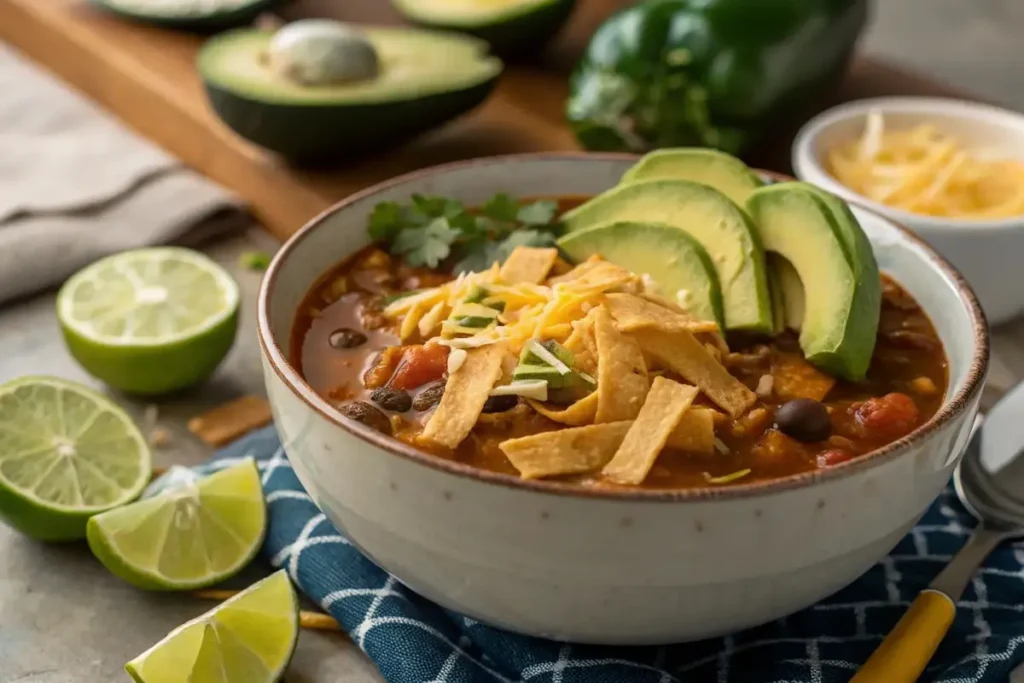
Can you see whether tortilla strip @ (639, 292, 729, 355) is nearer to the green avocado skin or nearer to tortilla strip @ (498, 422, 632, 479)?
tortilla strip @ (498, 422, 632, 479)

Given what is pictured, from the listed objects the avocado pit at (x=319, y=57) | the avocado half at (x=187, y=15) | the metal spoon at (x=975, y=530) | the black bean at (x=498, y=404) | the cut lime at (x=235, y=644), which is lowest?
the avocado half at (x=187, y=15)

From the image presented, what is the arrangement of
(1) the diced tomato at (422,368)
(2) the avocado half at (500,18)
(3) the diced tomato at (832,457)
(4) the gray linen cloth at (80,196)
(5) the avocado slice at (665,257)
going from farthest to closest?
(2) the avocado half at (500,18) → (4) the gray linen cloth at (80,196) → (5) the avocado slice at (665,257) → (1) the diced tomato at (422,368) → (3) the diced tomato at (832,457)

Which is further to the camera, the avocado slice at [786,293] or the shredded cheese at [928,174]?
the shredded cheese at [928,174]

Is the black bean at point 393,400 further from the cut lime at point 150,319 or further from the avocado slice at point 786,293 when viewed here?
the cut lime at point 150,319

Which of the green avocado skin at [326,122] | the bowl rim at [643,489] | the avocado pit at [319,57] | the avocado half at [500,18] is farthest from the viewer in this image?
the avocado half at [500,18]

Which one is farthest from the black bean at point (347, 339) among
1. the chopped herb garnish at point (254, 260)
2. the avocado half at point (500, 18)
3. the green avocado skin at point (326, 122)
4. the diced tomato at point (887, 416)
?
the avocado half at point (500, 18)

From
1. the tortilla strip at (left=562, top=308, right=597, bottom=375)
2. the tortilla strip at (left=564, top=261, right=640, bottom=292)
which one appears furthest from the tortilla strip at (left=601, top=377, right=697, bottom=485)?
the tortilla strip at (left=564, top=261, right=640, bottom=292)

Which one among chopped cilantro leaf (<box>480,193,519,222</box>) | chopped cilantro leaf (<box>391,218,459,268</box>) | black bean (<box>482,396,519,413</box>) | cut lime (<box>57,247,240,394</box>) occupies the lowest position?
cut lime (<box>57,247,240,394</box>)

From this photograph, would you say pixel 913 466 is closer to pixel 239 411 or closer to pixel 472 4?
pixel 239 411
